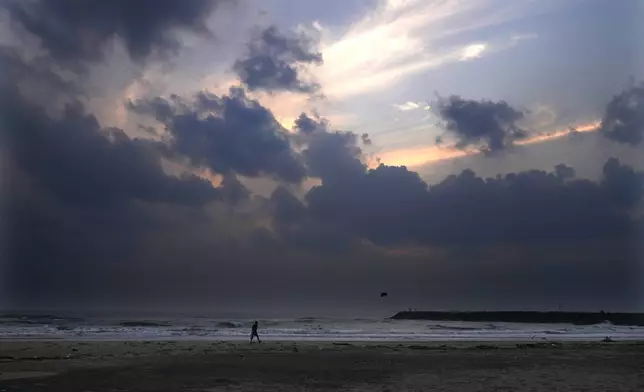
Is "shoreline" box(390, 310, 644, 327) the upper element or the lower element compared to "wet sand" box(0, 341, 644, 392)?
upper

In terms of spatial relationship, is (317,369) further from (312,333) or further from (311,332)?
(311,332)

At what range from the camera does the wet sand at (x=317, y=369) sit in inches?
667

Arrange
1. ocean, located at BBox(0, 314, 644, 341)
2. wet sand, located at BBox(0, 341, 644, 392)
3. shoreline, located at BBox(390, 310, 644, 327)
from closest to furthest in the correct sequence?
wet sand, located at BBox(0, 341, 644, 392), ocean, located at BBox(0, 314, 644, 341), shoreline, located at BBox(390, 310, 644, 327)

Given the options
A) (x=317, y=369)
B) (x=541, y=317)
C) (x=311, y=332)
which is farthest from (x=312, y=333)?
(x=541, y=317)

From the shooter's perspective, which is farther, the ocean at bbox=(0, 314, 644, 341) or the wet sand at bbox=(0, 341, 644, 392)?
the ocean at bbox=(0, 314, 644, 341)

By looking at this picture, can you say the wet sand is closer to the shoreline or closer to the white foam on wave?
the white foam on wave

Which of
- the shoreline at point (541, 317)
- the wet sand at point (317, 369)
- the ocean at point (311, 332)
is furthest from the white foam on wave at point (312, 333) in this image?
the shoreline at point (541, 317)

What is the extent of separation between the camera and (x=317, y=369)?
2139cm

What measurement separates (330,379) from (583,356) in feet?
48.0

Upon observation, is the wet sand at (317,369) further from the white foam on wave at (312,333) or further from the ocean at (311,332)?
the white foam on wave at (312,333)

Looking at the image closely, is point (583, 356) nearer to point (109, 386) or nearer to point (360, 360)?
point (360, 360)

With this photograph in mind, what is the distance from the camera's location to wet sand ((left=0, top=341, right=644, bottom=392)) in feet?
55.6

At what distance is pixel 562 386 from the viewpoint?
1672 centimetres

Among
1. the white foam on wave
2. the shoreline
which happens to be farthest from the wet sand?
the shoreline
